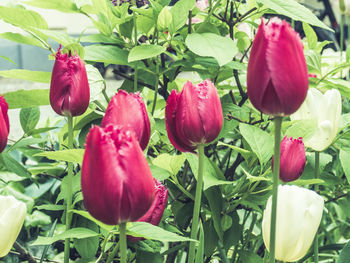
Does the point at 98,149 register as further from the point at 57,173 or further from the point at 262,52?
the point at 57,173

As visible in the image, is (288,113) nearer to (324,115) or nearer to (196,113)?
(196,113)

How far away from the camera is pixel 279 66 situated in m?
0.31

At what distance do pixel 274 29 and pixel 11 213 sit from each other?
0.30 m

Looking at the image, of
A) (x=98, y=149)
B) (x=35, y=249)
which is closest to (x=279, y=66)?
(x=98, y=149)

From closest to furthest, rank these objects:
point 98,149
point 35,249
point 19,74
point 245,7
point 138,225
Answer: point 98,149 → point 138,225 → point 19,74 → point 245,7 → point 35,249

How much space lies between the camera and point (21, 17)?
521mm

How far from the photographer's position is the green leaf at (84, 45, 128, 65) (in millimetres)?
→ 520

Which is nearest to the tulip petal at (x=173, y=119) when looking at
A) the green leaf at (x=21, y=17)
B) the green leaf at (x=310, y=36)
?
the green leaf at (x=21, y=17)

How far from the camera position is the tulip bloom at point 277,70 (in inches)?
12.2

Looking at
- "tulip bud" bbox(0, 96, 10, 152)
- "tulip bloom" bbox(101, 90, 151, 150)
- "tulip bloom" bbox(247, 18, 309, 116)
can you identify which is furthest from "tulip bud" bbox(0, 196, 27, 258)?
"tulip bloom" bbox(247, 18, 309, 116)

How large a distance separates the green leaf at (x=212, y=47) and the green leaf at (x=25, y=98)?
0.17m

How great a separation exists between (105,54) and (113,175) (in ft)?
0.91

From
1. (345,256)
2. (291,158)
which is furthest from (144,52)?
(345,256)

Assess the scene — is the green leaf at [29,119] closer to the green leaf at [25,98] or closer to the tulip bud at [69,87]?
the green leaf at [25,98]
